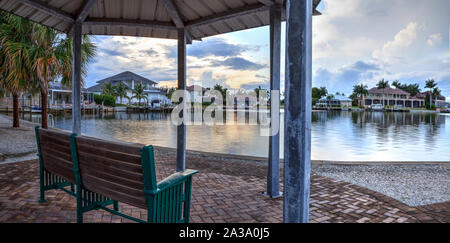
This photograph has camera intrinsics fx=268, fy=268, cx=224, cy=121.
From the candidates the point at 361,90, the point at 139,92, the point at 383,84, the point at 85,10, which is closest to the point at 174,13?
the point at 85,10

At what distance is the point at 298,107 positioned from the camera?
1.82 metres

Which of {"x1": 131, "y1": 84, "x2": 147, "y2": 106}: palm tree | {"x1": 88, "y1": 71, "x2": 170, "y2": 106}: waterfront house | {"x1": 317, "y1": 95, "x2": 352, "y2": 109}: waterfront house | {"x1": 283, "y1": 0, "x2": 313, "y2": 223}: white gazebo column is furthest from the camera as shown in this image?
{"x1": 317, "y1": 95, "x2": 352, "y2": 109}: waterfront house

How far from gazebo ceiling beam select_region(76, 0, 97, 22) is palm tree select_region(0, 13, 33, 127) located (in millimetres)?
5629

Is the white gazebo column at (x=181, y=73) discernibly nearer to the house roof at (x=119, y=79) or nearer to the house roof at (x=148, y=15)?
the house roof at (x=148, y=15)

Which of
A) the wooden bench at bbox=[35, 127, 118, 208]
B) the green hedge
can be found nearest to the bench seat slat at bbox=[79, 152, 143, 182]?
the wooden bench at bbox=[35, 127, 118, 208]

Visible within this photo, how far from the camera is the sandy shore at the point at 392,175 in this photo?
4145mm

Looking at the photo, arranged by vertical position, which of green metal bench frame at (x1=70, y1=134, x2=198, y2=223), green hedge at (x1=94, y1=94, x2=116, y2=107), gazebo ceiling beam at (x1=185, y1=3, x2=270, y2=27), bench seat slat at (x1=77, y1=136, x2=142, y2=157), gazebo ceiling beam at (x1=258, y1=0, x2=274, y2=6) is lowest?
green metal bench frame at (x1=70, y1=134, x2=198, y2=223)

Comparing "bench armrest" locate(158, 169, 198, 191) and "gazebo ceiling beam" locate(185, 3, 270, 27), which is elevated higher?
"gazebo ceiling beam" locate(185, 3, 270, 27)

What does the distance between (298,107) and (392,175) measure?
15.6 feet

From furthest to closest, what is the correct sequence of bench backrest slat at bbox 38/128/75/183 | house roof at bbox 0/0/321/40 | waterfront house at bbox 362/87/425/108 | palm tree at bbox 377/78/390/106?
1. palm tree at bbox 377/78/390/106
2. waterfront house at bbox 362/87/425/108
3. house roof at bbox 0/0/321/40
4. bench backrest slat at bbox 38/128/75/183

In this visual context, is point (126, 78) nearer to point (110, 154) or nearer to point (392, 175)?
point (392, 175)

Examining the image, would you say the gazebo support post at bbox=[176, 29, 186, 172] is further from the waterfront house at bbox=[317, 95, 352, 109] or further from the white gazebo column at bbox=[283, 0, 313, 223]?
the waterfront house at bbox=[317, 95, 352, 109]

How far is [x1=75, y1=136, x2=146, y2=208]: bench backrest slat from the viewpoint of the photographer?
6.23ft
